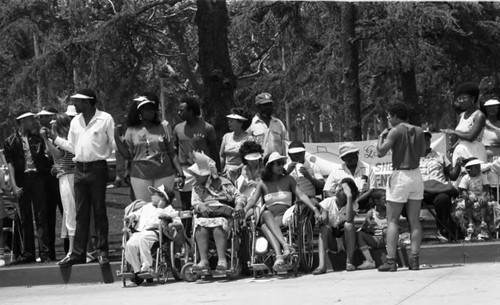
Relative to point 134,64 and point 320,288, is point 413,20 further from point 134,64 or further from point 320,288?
point 320,288

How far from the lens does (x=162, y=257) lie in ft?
40.6

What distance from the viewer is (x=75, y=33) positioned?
21.5 meters

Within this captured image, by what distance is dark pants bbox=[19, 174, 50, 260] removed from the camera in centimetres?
1378

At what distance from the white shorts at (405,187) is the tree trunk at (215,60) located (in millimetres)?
4170

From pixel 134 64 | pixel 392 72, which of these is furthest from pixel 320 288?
pixel 392 72

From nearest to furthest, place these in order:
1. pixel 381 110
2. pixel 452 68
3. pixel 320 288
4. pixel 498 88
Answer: pixel 320 288 → pixel 452 68 → pixel 498 88 → pixel 381 110

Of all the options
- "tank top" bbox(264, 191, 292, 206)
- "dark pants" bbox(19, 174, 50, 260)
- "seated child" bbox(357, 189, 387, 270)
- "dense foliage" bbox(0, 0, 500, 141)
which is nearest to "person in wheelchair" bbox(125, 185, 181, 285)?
"tank top" bbox(264, 191, 292, 206)

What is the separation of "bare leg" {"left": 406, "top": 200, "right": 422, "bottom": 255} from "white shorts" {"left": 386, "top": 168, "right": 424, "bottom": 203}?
85 millimetres

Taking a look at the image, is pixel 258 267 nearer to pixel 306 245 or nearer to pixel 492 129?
pixel 306 245

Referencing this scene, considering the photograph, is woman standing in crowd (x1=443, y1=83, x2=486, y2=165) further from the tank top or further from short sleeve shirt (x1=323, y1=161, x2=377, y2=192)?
the tank top

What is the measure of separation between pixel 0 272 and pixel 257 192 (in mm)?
3275

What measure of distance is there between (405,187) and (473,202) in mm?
1649

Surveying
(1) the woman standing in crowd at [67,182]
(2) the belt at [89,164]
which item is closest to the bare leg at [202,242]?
(2) the belt at [89,164]

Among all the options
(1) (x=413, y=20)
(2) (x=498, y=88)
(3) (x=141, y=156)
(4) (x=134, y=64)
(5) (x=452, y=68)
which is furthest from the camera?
(2) (x=498, y=88)
